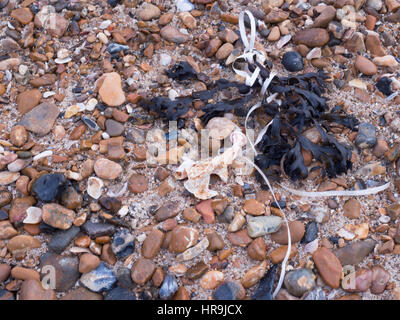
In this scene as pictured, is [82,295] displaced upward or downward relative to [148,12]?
downward

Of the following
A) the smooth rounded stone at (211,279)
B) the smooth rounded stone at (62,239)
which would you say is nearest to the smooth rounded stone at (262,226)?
the smooth rounded stone at (211,279)

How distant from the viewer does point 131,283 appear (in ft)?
5.87

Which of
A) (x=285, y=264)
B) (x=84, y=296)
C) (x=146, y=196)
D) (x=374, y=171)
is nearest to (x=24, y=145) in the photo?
(x=146, y=196)

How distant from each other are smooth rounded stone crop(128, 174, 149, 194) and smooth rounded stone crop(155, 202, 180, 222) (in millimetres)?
153

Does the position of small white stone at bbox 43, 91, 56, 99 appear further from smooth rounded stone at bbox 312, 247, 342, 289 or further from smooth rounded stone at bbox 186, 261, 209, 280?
smooth rounded stone at bbox 312, 247, 342, 289

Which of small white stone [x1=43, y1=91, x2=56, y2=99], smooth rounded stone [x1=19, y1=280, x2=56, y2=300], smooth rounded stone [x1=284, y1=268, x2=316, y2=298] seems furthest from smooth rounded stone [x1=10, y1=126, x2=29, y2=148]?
smooth rounded stone [x1=284, y1=268, x2=316, y2=298]

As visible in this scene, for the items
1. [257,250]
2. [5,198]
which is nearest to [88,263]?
[5,198]

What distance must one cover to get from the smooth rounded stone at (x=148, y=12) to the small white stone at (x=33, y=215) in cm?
143

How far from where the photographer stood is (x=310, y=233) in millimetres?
1938

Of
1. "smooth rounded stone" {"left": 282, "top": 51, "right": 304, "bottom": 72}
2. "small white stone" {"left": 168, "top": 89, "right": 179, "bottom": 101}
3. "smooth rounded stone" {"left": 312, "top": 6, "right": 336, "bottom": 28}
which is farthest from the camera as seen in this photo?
"smooth rounded stone" {"left": 312, "top": 6, "right": 336, "bottom": 28}

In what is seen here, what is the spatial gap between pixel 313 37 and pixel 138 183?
144 cm

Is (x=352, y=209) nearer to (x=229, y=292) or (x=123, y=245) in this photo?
(x=229, y=292)

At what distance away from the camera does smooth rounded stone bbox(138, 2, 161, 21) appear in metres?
2.61

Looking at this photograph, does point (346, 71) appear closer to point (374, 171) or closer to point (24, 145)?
point (374, 171)
